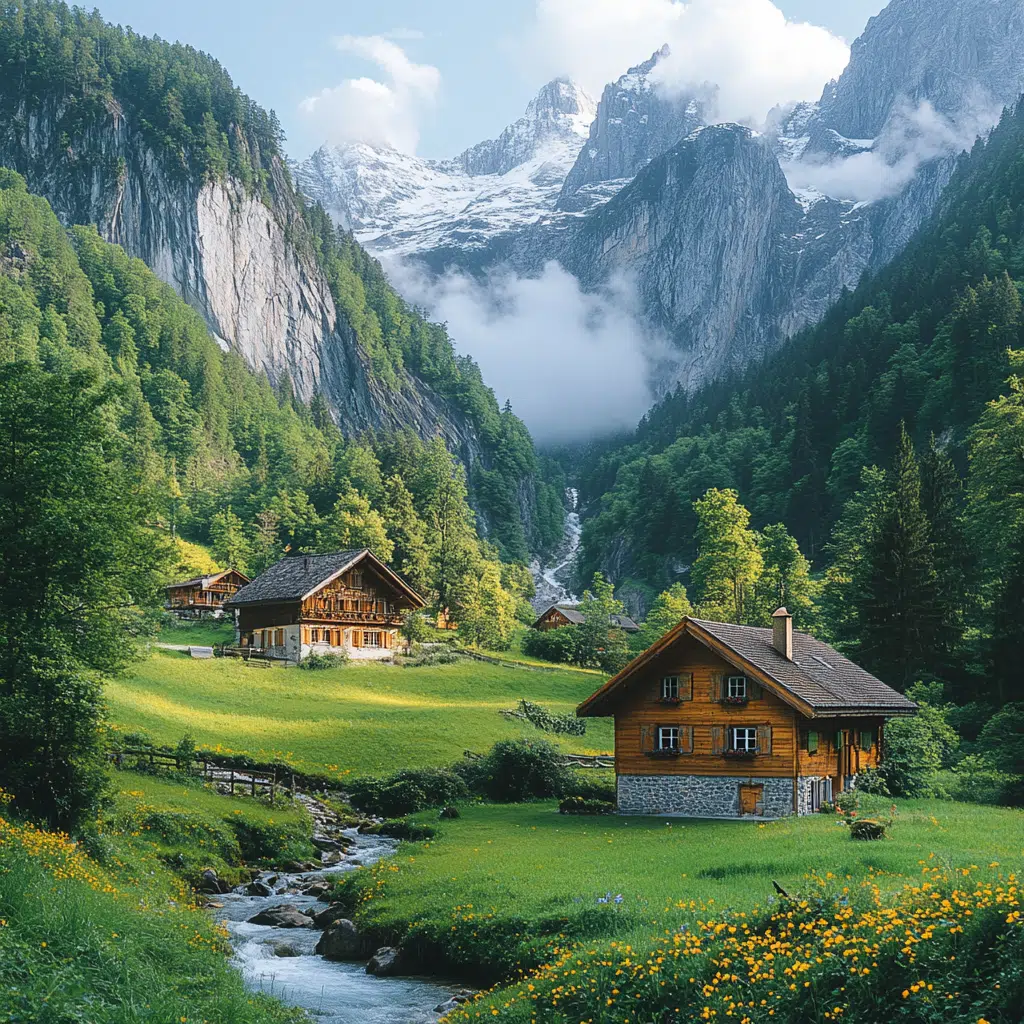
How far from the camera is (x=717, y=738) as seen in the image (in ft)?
128

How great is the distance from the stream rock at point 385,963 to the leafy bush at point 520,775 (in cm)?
2273

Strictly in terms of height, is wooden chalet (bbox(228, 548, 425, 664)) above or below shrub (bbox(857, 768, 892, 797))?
above

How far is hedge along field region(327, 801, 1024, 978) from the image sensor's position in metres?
21.4

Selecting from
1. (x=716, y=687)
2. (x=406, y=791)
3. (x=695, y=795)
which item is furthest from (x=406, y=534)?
(x=695, y=795)

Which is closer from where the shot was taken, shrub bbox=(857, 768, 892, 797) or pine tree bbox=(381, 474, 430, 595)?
shrub bbox=(857, 768, 892, 797)

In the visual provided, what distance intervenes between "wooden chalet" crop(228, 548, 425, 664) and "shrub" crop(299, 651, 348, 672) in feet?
3.95

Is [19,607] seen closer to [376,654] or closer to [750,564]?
[376,654]

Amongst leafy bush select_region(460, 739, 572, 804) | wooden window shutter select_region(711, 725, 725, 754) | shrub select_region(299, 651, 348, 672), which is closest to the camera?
wooden window shutter select_region(711, 725, 725, 754)

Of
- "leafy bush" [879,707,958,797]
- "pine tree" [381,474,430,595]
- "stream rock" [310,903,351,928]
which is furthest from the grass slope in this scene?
"pine tree" [381,474,430,595]

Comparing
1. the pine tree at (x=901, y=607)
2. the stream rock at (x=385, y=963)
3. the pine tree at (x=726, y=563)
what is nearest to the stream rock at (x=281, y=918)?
the stream rock at (x=385, y=963)

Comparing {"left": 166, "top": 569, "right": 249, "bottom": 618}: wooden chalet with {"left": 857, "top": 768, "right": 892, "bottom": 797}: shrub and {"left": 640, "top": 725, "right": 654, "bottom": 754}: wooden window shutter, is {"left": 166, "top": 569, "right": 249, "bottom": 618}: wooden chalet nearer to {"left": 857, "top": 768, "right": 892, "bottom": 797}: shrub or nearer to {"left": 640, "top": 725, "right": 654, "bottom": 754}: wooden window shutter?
{"left": 640, "top": 725, "right": 654, "bottom": 754}: wooden window shutter

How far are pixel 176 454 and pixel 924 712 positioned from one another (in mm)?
124451

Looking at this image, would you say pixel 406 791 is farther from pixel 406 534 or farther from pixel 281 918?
pixel 406 534

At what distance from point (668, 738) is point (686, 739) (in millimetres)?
829
